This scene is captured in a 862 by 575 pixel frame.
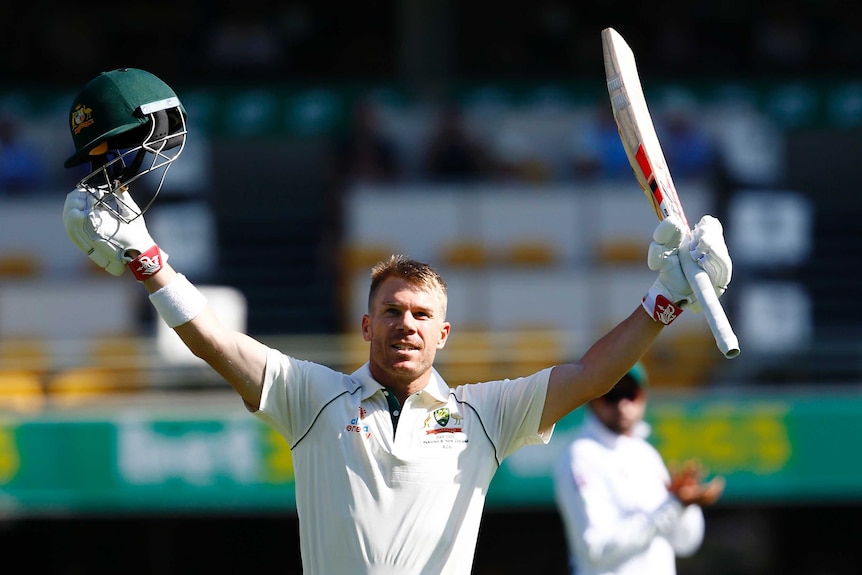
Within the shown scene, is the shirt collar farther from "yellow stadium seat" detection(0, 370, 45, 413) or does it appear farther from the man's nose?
"yellow stadium seat" detection(0, 370, 45, 413)

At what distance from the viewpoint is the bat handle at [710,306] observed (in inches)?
132

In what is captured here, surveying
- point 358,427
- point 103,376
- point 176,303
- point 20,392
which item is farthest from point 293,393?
point 103,376

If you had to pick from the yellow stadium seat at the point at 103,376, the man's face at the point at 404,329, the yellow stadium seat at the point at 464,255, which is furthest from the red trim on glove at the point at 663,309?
the yellow stadium seat at the point at 464,255

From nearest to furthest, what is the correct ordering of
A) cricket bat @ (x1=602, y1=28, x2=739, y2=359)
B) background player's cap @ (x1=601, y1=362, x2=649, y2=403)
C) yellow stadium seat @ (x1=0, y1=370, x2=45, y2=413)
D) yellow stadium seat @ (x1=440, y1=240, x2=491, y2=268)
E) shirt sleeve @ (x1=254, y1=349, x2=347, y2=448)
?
shirt sleeve @ (x1=254, y1=349, x2=347, y2=448) < cricket bat @ (x1=602, y1=28, x2=739, y2=359) < background player's cap @ (x1=601, y1=362, x2=649, y2=403) < yellow stadium seat @ (x1=0, y1=370, x2=45, y2=413) < yellow stadium seat @ (x1=440, y1=240, x2=491, y2=268)

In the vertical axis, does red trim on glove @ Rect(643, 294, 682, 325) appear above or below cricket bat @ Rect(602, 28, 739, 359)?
below

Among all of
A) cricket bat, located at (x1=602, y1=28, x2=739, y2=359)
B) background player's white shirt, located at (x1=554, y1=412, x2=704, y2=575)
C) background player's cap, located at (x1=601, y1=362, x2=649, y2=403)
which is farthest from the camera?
background player's cap, located at (x1=601, y1=362, x2=649, y2=403)

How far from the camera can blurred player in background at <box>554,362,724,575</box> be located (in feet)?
15.2

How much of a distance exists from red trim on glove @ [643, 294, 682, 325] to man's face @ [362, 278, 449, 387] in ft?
1.74

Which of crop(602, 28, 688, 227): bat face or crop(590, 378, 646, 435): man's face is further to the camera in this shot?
crop(590, 378, 646, 435): man's face

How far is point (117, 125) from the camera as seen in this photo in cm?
342

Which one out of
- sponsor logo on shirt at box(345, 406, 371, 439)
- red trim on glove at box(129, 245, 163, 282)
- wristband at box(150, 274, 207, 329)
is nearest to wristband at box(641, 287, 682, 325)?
sponsor logo on shirt at box(345, 406, 371, 439)

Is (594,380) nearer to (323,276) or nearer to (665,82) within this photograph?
(323,276)

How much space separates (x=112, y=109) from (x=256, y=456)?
6789 mm

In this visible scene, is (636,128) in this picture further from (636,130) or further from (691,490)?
(691,490)
